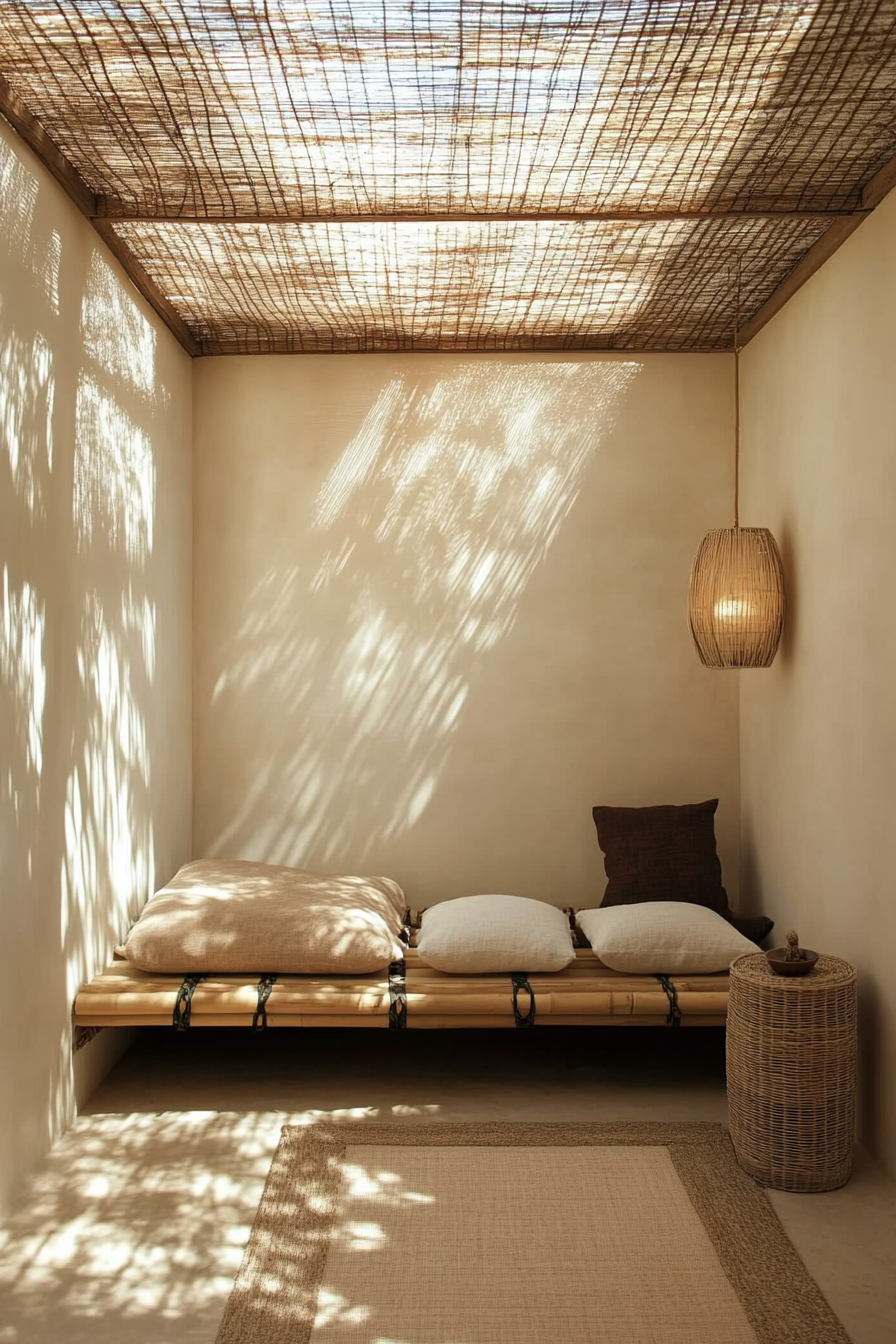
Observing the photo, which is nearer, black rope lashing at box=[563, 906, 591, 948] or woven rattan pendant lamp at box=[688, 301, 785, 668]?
woven rattan pendant lamp at box=[688, 301, 785, 668]

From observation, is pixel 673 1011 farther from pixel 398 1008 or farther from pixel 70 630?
pixel 70 630

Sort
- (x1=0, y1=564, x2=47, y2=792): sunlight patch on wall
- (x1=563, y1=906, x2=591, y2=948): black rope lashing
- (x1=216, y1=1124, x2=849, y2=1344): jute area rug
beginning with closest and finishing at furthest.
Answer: (x1=216, y1=1124, x2=849, y2=1344): jute area rug, (x1=0, y1=564, x2=47, y2=792): sunlight patch on wall, (x1=563, y1=906, x2=591, y2=948): black rope lashing

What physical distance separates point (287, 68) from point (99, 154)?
2.35ft

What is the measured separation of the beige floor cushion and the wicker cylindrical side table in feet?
4.08

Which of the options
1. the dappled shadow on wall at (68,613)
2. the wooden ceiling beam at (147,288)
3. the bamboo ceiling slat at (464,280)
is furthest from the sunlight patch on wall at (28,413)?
the bamboo ceiling slat at (464,280)

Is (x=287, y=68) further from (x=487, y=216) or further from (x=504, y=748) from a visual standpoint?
(x=504, y=748)

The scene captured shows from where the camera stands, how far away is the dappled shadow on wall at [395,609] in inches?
183

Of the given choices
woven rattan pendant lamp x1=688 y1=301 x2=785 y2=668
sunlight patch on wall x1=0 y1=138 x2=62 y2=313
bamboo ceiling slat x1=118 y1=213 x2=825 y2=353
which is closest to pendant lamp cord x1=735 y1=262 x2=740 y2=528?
bamboo ceiling slat x1=118 y1=213 x2=825 y2=353

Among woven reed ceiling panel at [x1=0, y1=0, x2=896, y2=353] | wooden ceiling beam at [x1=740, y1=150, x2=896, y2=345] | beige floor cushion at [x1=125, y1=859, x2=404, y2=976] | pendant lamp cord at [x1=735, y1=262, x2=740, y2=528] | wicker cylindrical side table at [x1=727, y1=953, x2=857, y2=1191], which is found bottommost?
wicker cylindrical side table at [x1=727, y1=953, x2=857, y2=1191]

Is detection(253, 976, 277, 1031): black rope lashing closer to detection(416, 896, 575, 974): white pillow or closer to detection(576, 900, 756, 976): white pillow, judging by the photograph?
detection(416, 896, 575, 974): white pillow

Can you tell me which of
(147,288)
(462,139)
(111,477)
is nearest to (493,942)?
(111,477)

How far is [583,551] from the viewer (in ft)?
15.3

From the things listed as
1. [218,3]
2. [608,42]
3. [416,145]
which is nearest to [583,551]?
[416,145]

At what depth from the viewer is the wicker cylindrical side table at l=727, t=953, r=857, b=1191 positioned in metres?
2.87
